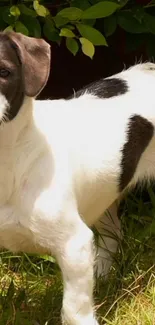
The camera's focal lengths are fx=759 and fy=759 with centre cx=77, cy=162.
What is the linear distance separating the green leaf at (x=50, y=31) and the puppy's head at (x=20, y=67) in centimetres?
75

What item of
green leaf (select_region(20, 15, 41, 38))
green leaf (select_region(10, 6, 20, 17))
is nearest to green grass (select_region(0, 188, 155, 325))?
green leaf (select_region(20, 15, 41, 38))

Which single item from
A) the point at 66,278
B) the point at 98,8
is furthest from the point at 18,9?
the point at 66,278

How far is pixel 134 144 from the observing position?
3281mm

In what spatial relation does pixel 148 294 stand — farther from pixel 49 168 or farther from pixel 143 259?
pixel 49 168

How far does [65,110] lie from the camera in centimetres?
319

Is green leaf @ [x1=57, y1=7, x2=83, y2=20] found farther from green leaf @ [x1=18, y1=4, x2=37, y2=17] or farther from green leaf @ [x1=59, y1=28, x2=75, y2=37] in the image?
green leaf @ [x1=18, y1=4, x2=37, y2=17]

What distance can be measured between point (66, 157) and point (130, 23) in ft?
3.32

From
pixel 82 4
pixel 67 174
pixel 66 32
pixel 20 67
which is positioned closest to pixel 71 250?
pixel 67 174

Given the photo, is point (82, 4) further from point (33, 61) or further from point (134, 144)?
point (33, 61)

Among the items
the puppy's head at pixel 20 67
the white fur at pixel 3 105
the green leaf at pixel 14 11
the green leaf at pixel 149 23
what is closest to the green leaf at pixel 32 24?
the green leaf at pixel 14 11

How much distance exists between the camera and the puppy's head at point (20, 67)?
2.72 m

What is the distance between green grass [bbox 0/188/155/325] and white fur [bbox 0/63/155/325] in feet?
0.95

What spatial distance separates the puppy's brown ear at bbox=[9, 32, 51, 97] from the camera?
2.73m

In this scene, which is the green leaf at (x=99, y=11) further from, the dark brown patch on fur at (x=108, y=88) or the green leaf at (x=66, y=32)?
the dark brown patch on fur at (x=108, y=88)
